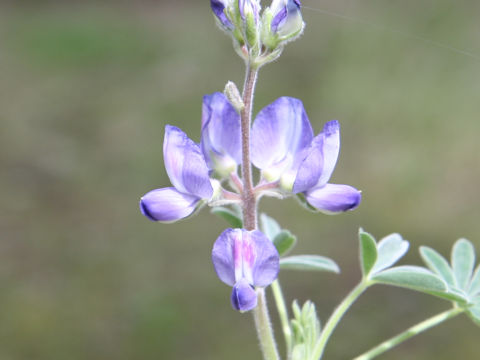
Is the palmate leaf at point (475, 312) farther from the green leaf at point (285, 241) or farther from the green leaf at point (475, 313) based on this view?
the green leaf at point (285, 241)

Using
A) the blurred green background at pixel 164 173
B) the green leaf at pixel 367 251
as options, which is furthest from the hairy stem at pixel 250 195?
the blurred green background at pixel 164 173

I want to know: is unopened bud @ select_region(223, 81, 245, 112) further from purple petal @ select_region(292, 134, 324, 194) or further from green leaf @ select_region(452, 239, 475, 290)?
green leaf @ select_region(452, 239, 475, 290)

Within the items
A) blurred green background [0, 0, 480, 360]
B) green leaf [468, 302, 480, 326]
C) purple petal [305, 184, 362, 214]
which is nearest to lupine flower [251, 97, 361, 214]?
purple petal [305, 184, 362, 214]

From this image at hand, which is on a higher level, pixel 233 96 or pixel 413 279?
pixel 233 96

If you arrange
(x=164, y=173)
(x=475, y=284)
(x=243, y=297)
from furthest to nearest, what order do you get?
(x=164, y=173) < (x=475, y=284) < (x=243, y=297)

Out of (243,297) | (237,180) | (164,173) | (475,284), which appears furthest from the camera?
(164,173)

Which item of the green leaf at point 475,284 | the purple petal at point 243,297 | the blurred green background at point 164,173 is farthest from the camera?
the blurred green background at point 164,173

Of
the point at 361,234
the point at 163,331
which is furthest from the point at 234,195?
the point at 163,331

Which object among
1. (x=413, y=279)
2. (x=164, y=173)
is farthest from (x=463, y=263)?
(x=164, y=173)

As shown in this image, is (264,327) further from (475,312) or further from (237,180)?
(475,312)
